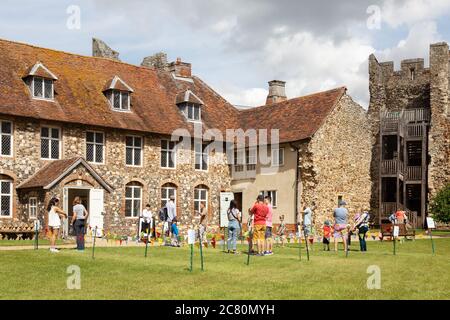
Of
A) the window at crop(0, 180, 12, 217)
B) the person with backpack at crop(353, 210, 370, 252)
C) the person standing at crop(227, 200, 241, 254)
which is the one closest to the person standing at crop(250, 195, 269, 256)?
the person standing at crop(227, 200, 241, 254)

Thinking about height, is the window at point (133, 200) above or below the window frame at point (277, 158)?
below

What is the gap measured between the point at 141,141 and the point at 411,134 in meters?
20.8

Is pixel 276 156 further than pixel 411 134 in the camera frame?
No

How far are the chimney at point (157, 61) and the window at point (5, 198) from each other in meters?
15.8

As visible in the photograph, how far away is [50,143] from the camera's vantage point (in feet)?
108

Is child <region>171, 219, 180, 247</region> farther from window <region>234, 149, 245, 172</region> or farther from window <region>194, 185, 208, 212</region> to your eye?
window <region>234, 149, 245, 172</region>

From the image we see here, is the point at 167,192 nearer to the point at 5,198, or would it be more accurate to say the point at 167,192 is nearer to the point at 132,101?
the point at 132,101

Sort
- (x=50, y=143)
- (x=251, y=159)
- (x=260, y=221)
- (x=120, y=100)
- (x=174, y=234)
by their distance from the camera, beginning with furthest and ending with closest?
(x=251, y=159) → (x=120, y=100) → (x=50, y=143) → (x=174, y=234) → (x=260, y=221)

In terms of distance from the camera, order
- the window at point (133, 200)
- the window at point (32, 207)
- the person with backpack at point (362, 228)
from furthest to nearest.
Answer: the window at point (133, 200) → the window at point (32, 207) → the person with backpack at point (362, 228)

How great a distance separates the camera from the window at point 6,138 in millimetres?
31234

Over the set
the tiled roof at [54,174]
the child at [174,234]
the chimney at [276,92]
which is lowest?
the child at [174,234]

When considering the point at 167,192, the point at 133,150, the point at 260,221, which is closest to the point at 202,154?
the point at 167,192

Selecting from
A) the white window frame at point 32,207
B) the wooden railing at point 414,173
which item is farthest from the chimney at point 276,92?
the white window frame at point 32,207

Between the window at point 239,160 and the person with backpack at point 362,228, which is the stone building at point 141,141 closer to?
the window at point 239,160
